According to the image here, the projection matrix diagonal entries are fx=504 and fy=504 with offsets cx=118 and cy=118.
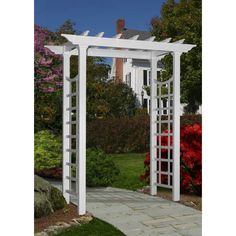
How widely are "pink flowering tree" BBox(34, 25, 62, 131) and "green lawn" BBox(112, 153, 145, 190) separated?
2.06 m

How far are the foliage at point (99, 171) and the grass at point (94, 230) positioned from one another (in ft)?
8.34

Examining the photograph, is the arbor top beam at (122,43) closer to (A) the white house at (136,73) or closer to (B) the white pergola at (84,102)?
(B) the white pergola at (84,102)

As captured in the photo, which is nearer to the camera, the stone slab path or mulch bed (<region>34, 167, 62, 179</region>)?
the stone slab path

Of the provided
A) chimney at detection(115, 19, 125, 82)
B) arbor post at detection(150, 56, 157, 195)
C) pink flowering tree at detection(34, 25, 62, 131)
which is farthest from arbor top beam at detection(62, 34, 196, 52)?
chimney at detection(115, 19, 125, 82)

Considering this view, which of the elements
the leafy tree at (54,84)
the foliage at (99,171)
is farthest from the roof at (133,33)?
the foliage at (99,171)

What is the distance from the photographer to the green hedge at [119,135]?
512 inches

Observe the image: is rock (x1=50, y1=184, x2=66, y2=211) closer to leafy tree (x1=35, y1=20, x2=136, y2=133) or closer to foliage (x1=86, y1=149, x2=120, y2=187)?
foliage (x1=86, y1=149, x2=120, y2=187)

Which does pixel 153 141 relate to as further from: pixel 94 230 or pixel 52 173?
pixel 52 173

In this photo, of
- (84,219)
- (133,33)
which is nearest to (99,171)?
(84,219)

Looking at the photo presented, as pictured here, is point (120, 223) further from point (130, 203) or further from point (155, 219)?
point (130, 203)

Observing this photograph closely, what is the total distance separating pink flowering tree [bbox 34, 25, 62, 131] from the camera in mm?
12469

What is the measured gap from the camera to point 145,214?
514cm
